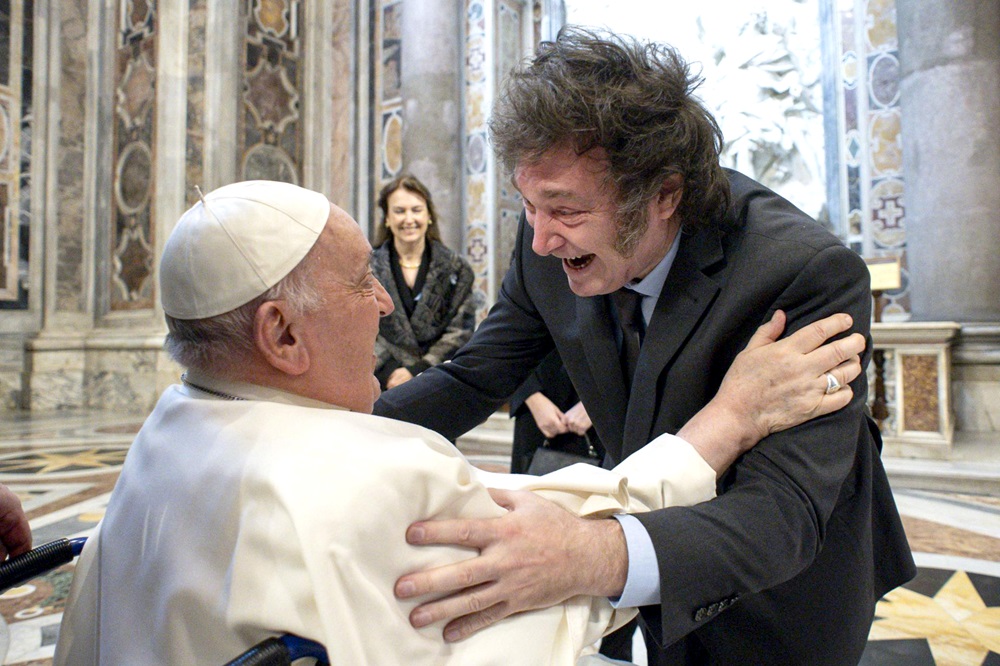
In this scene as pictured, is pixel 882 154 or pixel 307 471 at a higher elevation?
pixel 882 154

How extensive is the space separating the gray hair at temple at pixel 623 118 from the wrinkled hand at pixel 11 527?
1107mm

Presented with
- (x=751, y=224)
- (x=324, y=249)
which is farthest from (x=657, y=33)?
(x=324, y=249)

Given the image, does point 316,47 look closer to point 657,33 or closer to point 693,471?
point 657,33

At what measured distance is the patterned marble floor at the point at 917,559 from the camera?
218 cm

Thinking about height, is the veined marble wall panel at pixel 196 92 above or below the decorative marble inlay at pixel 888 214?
above

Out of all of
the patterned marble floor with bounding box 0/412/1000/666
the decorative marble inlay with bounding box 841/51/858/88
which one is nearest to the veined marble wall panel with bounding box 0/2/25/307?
the patterned marble floor with bounding box 0/412/1000/666

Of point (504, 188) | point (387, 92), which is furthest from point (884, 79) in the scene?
point (387, 92)

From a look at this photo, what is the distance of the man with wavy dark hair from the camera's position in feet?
3.75

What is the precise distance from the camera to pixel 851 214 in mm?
6852

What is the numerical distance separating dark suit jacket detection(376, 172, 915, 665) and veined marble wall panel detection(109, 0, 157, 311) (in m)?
6.95

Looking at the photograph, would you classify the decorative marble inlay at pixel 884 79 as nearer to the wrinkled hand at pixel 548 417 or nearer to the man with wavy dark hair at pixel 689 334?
the wrinkled hand at pixel 548 417

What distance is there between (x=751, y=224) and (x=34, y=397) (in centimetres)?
805

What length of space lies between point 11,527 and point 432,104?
24.1ft

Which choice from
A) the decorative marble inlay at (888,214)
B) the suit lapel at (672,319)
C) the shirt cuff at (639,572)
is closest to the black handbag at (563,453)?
the suit lapel at (672,319)
